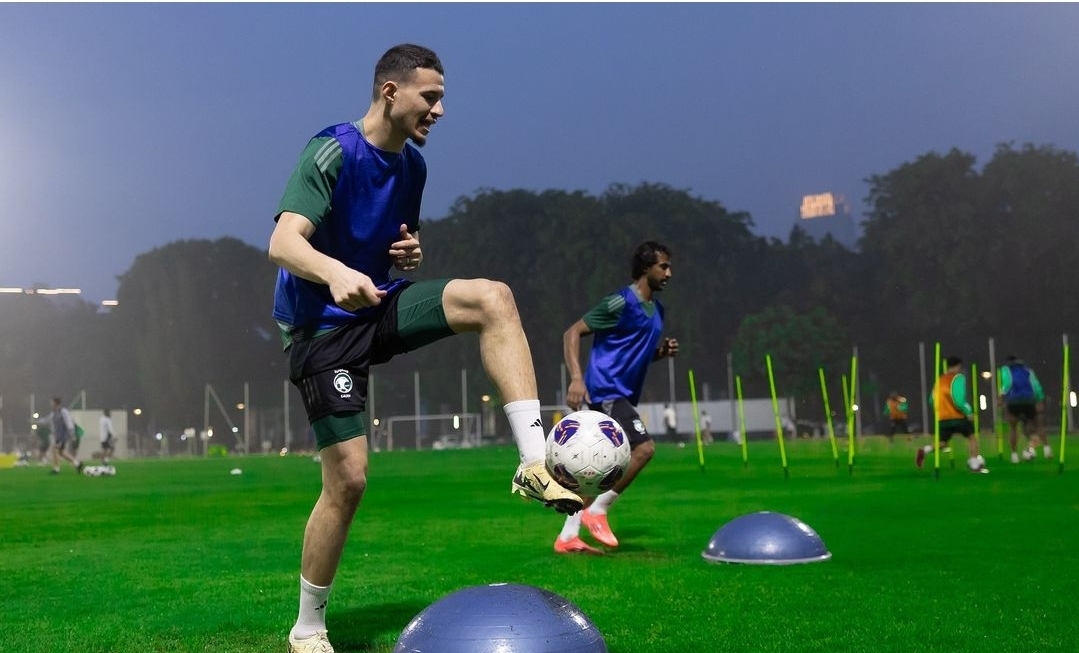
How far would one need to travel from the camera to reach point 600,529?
9.41m

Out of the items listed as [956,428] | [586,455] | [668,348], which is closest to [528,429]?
[586,455]

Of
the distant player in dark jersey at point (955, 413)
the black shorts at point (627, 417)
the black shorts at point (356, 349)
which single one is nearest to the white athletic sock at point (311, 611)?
the black shorts at point (356, 349)

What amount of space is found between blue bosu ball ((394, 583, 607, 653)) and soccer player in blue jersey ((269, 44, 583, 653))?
3.10ft

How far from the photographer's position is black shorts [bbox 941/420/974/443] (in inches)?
782

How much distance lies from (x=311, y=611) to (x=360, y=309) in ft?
4.63

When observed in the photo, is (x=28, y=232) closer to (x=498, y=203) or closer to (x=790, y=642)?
(x=498, y=203)

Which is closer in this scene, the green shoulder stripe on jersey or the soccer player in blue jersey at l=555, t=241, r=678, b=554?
the green shoulder stripe on jersey

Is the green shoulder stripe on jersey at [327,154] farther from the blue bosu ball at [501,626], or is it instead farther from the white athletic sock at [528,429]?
the blue bosu ball at [501,626]

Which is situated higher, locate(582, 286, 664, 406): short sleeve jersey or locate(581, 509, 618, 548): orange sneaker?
locate(582, 286, 664, 406): short sleeve jersey

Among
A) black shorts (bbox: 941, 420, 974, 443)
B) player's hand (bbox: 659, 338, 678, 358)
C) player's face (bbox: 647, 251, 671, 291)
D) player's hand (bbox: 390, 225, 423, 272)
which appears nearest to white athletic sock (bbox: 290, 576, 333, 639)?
player's hand (bbox: 390, 225, 423, 272)

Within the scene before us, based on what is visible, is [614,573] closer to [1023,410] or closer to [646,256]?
[646,256]

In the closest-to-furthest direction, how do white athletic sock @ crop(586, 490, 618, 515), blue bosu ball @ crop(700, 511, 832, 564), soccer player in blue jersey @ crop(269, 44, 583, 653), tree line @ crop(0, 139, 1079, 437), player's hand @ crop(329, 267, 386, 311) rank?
player's hand @ crop(329, 267, 386, 311) < soccer player in blue jersey @ crop(269, 44, 583, 653) < blue bosu ball @ crop(700, 511, 832, 564) < white athletic sock @ crop(586, 490, 618, 515) < tree line @ crop(0, 139, 1079, 437)

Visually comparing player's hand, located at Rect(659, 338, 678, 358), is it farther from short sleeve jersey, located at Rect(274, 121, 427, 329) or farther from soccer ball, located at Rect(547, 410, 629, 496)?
soccer ball, located at Rect(547, 410, 629, 496)

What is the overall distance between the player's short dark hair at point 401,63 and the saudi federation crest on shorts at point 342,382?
1230mm
